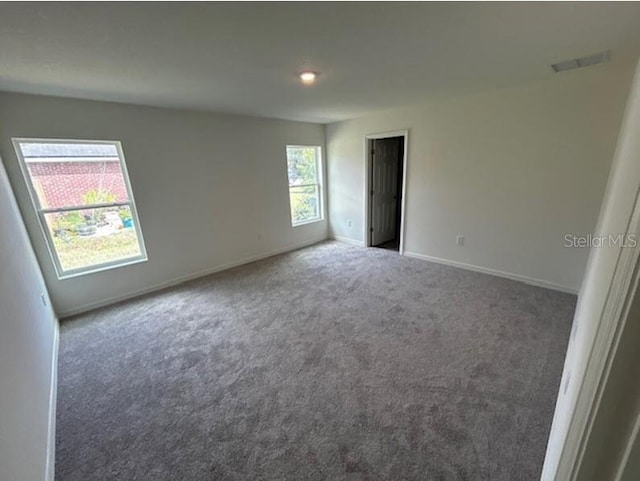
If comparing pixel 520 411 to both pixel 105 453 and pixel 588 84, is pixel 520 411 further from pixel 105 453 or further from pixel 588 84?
pixel 588 84

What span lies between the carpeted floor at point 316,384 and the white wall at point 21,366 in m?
0.24

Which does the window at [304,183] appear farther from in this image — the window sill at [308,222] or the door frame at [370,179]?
the door frame at [370,179]

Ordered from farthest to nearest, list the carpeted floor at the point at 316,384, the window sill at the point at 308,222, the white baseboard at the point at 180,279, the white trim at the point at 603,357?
the window sill at the point at 308,222 < the white baseboard at the point at 180,279 < the carpeted floor at the point at 316,384 < the white trim at the point at 603,357

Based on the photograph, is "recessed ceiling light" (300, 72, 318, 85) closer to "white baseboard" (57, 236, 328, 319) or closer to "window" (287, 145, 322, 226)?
"window" (287, 145, 322, 226)

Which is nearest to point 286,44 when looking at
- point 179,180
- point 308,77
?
point 308,77

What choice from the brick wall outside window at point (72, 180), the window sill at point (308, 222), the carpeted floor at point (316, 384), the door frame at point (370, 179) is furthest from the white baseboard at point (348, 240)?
the brick wall outside window at point (72, 180)

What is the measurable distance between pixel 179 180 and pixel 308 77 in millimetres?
2234

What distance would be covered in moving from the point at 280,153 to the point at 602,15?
3.86m

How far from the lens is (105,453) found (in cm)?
160

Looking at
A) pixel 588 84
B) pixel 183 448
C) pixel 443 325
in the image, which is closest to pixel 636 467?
pixel 183 448

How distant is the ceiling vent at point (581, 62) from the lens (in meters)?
2.25

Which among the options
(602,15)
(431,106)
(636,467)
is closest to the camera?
(636,467)

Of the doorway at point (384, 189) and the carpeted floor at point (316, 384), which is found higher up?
the doorway at point (384, 189)

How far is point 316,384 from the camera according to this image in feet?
6.65
